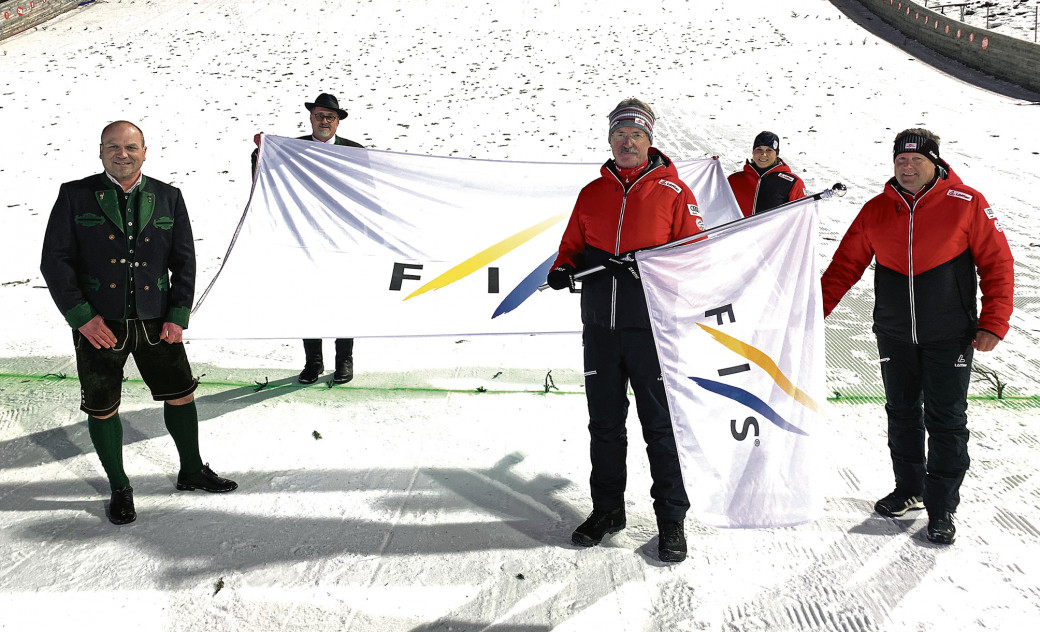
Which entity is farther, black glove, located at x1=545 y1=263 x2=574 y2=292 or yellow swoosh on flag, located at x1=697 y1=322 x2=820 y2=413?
black glove, located at x1=545 y1=263 x2=574 y2=292

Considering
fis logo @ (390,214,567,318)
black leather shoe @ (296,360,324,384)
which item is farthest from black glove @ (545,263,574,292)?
black leather shoe @ (296,360,324,384)

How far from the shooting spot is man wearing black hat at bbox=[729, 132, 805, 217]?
6.22 m

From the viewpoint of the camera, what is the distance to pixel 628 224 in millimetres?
3520

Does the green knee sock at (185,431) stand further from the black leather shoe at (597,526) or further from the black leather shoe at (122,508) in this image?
the black leather shoe at (597,526)

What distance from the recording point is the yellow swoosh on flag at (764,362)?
3.42m

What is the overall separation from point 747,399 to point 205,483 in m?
2.73

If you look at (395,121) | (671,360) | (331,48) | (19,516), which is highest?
(331,48)

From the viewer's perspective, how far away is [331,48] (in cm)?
2198

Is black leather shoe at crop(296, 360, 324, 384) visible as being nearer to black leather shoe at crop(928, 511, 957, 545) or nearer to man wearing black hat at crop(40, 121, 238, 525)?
man wearing black hat at crop(40, 121, 238, 525)

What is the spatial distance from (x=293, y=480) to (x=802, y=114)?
47.5 feet

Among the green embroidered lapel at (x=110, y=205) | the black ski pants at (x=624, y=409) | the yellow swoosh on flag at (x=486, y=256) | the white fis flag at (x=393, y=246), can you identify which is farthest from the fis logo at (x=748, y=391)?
the green embroidered lapel at (x=110, y=205)

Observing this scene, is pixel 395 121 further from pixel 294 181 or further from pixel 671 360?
pixel 671 360

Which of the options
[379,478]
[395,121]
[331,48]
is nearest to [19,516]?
[379,478]

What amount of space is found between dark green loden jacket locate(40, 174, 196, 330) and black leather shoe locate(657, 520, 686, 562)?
2.52 meters
